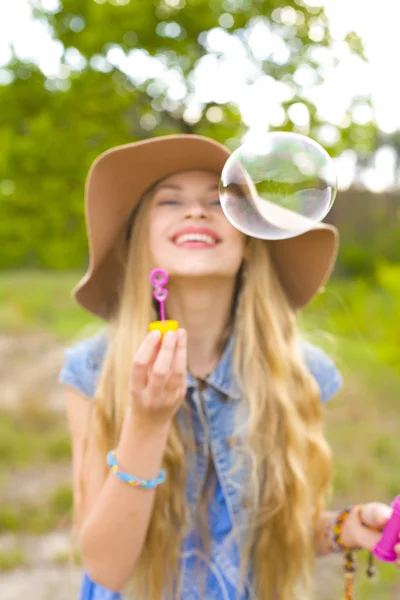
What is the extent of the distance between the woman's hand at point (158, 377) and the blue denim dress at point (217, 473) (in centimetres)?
34

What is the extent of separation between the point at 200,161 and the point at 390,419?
158 inches

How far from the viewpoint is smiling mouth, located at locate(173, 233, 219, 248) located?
1.70 metres

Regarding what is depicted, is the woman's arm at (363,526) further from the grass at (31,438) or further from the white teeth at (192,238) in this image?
the grass at (31,438)

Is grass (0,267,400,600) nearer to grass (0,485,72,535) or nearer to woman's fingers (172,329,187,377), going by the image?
grass (0,485,72,535)

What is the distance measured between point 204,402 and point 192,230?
511 millimetres

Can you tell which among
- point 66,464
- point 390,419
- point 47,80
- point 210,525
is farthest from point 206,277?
point 390,419

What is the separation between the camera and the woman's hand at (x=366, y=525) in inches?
62.7

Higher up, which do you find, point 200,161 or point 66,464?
point 200,161

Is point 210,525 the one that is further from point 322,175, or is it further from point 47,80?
point 47,80

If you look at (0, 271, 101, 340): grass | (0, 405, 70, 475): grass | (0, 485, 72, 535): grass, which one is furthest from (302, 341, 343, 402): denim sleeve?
(0, 271, 101, 340): grass

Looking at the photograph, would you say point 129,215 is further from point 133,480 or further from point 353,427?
point 353,427

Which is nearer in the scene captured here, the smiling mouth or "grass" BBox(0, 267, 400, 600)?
the smiling mouth

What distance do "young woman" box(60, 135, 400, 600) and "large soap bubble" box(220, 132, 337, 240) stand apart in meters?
0.15

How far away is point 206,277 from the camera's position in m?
1.78
